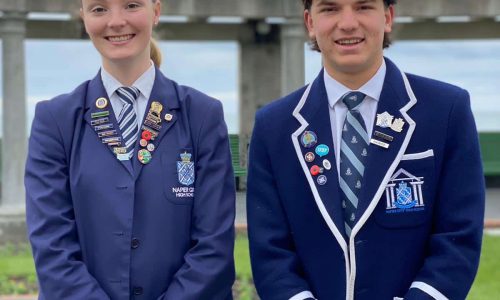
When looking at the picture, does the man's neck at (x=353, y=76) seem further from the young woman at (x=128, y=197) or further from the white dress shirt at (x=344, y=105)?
the young woman at (x=128, y=197)

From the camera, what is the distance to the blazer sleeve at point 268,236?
2.91m

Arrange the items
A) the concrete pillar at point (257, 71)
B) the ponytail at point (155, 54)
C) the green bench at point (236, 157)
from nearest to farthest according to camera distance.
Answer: the ponytail at point (155, 54) < the green bench at point (236, 157) < the concrete pillar at point (257, 71)

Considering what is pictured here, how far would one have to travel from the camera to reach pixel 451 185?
285 cm

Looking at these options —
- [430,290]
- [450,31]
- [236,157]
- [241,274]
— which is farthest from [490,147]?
[430,290]

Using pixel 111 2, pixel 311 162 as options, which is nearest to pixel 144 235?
pixel 311 162

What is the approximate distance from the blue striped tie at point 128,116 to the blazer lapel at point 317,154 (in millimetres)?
623

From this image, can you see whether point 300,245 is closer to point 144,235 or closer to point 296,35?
point 144,235

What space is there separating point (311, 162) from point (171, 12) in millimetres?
10628

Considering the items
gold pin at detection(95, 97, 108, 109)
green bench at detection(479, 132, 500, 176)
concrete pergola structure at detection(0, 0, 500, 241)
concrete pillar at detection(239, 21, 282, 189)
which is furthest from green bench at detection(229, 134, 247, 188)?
green bench at detection(479, 132, 500, 176)

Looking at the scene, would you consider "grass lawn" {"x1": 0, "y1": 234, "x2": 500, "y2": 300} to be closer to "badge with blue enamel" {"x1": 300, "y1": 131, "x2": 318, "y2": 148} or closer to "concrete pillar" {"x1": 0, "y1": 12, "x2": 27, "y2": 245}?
"concrete pillar" {"x1": 0, "y1": 12, "x2": 27, "y2": 245}

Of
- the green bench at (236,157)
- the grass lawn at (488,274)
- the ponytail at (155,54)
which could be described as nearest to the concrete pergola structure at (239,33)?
the grass lawn at (488,274)

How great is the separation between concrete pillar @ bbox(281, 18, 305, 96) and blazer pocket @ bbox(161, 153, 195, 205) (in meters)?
10.5

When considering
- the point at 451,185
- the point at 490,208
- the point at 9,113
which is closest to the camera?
the point at 451,185

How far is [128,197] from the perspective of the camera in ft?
9.73
